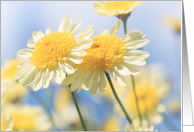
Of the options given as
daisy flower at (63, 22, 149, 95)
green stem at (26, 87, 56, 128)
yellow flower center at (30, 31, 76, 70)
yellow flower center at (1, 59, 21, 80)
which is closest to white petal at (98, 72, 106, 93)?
daisy flower at (63, 22, 149, 95)

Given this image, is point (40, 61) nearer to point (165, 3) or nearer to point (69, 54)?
point (69, 54)

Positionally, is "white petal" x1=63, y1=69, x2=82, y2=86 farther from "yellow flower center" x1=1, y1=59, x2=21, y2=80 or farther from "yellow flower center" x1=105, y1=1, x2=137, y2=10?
"yellow flower center" x1=1, y1=59, x2=21, y2=80

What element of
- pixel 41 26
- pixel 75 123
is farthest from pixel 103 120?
pixel 41 26

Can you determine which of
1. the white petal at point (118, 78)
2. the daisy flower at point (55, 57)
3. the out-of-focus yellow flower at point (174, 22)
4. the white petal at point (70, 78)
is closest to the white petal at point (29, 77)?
the daisy flower at point (55, 57)

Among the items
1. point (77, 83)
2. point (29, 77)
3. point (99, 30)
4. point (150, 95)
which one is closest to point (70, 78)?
point (77, 83)

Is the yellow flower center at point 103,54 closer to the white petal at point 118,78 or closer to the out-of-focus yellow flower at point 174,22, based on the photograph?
the white petal at point 118,78

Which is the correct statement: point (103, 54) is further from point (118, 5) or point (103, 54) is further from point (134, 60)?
point (118, 5)
